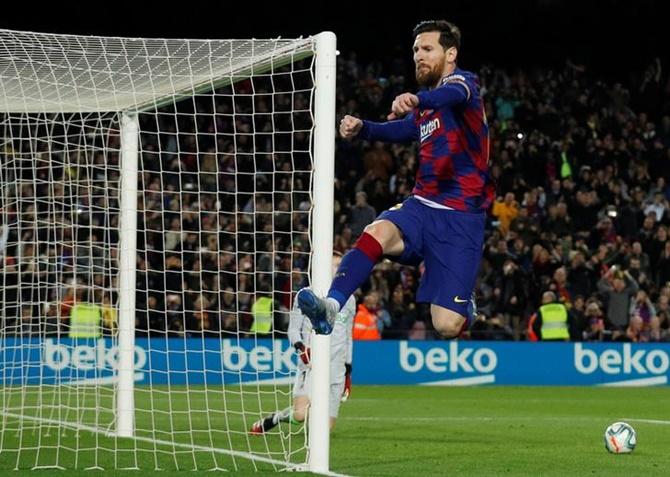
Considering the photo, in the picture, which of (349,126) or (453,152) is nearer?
(349,126)

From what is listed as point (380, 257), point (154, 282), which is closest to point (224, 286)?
point (154, 282)

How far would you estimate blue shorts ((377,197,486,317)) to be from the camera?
801 cm

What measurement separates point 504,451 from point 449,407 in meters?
6.11

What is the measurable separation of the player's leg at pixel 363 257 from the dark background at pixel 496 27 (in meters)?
24.4

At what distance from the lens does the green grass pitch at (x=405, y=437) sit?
10.3 meters

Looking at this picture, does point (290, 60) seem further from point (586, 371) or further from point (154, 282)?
point (586, 371)

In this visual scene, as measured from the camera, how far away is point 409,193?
25.4 metres

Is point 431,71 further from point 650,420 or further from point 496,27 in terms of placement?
point 496,27

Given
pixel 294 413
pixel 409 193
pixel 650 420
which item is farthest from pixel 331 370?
pixel 409 193

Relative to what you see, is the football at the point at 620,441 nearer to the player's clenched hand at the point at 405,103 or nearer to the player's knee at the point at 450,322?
the player's knee at the point at 450,322

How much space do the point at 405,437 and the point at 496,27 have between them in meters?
21.9

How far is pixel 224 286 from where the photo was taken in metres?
21.7

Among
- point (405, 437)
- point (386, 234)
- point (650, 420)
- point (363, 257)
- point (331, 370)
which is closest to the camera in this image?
point (363, 257)

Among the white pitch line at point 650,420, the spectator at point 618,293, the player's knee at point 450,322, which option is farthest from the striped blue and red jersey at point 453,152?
the spectator at point 618,293
